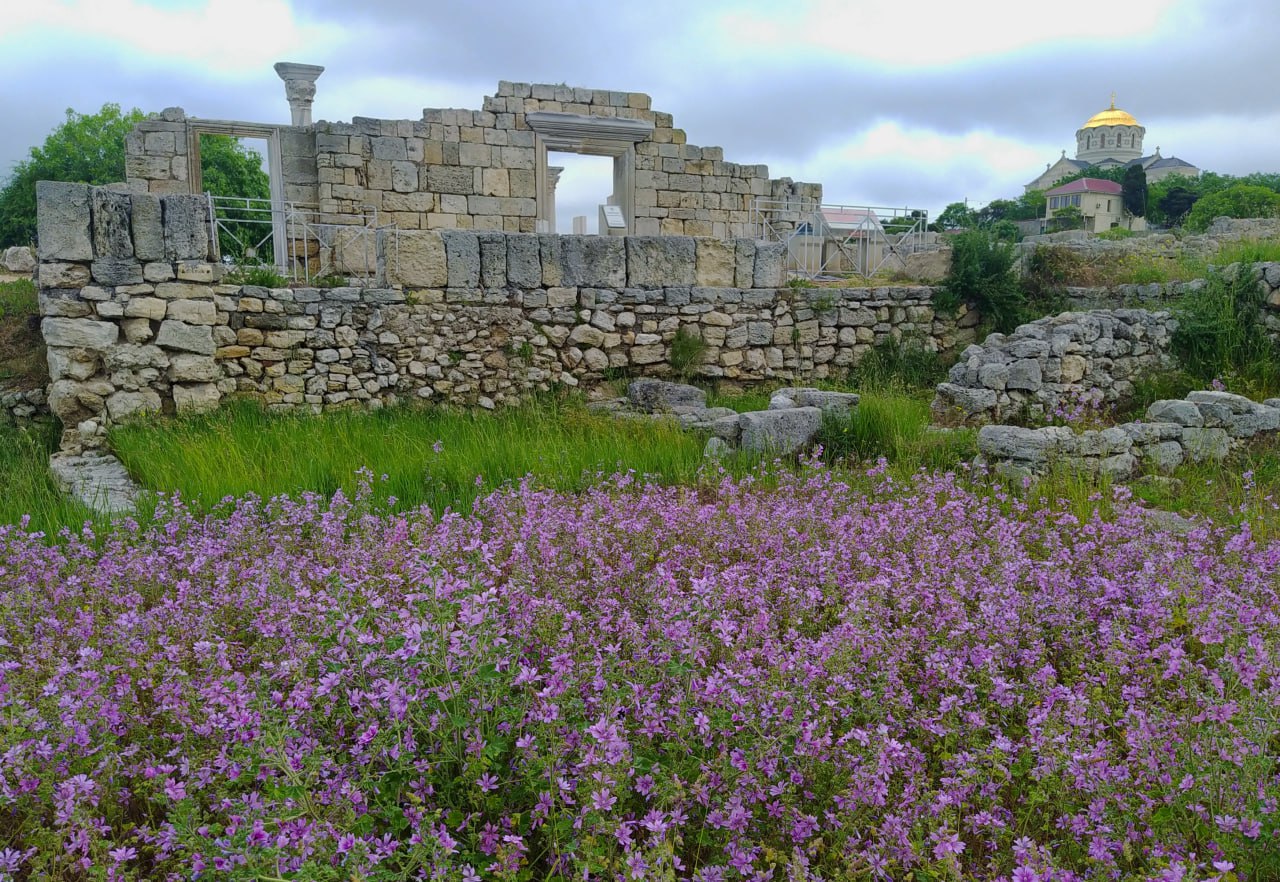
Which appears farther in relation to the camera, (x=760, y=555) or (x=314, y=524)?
(x=314, y=524)

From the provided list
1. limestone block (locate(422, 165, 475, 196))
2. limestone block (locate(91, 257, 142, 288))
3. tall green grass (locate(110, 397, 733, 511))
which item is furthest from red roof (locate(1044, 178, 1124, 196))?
limestone block (locate(91, 257, 142, 288))

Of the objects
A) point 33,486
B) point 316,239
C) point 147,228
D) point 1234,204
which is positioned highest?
point 1234,204

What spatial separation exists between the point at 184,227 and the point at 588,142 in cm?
974

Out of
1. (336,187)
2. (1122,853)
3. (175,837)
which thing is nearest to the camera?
(175,837)

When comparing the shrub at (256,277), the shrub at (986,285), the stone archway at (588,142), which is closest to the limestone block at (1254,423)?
the shrub at (986,285)

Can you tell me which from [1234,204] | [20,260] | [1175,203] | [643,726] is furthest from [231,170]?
[1175,203]

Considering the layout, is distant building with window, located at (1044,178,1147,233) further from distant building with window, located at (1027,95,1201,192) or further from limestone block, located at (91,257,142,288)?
limestone block, located at (91,257,142,288)

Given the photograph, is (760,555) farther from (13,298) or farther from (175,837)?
(13,298)

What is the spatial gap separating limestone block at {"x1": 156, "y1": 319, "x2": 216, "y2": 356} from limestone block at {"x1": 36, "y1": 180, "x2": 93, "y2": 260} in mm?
791

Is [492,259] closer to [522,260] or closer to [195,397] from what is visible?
[522,260]

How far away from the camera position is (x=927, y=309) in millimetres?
10852

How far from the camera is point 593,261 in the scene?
921cm

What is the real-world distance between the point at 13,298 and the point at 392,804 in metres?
10.3

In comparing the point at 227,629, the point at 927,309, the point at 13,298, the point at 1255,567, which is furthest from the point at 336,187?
the point at 1255,567
